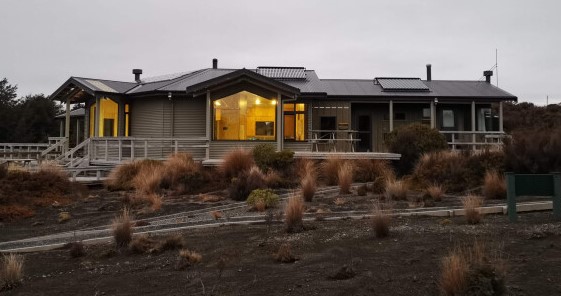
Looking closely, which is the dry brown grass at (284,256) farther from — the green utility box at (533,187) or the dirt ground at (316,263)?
the green utility box at (533,187)

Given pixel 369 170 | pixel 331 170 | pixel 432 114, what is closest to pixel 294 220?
pixel 331 170

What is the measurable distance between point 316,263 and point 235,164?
9924 mm

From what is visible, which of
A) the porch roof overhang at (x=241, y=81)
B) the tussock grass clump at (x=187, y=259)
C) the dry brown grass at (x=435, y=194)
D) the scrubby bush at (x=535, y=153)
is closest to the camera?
the tussock grass clump at (x=187, y=259)

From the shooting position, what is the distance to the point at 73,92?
2428 cm

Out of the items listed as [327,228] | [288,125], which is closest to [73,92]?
[288,125]

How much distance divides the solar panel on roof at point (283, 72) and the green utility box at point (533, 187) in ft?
60.4

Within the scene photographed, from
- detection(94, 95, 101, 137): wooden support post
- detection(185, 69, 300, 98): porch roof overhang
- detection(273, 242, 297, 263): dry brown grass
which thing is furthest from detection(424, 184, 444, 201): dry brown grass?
detection(94, 95, 101, 137): wooden support post

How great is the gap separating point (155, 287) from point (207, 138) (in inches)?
566

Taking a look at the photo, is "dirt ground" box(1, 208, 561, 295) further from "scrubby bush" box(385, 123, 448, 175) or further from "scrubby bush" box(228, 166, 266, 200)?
"scrubby bush" box(385, 123, 448, 175)

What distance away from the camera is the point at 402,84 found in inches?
1035

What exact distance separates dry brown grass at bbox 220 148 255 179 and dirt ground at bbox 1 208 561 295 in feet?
23.7

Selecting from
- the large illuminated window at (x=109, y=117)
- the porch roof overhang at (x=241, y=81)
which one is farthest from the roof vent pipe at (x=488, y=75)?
the large illuminated window at (x=109, y=117)

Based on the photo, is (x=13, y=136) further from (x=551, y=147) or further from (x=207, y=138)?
(x=551, y=147)

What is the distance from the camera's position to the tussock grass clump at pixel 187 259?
6.35 metres
